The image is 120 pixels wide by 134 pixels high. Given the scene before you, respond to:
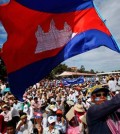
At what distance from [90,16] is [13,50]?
1.45 m

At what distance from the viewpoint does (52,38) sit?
18.7ft

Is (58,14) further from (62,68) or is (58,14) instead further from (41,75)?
(62,68)

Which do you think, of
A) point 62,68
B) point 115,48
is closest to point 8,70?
point 115,48

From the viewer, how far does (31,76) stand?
18.2ft

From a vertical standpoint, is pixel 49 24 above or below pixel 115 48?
above

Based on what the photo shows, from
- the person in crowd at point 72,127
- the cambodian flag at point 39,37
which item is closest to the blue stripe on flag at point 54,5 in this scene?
the cambodian flag at point 39,37

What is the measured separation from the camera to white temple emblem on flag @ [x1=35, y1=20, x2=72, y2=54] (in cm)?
566

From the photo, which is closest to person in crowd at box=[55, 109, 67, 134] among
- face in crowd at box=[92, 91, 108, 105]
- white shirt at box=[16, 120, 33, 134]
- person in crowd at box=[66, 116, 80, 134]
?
person in crowd at box=[66, 116, 80, 134]

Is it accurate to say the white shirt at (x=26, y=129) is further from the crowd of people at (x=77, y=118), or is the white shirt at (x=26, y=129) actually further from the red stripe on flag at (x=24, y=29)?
the red stripe on flag at (x=24, y=29)

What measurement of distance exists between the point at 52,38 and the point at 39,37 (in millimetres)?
222

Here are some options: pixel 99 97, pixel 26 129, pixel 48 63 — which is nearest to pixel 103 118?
pixel 99 97

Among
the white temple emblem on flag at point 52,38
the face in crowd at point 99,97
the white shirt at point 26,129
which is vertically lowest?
the face in crowd at point 99,97

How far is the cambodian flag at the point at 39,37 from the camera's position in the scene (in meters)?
5.60

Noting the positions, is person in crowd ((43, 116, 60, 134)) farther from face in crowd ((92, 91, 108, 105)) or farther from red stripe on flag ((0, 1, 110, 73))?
face in crowd ((92, 91, 108, 105))
